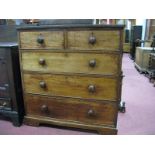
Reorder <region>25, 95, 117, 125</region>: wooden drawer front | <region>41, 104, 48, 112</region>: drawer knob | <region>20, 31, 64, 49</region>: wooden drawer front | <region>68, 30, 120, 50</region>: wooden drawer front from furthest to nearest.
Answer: <region>41, 104, 48, 112</region>: drawer knob < <region>25, 95, 117, 125</region>: wooden drawer front < <region>20, 31, 64, 49</region>: wooden drawer front < <region>68, 30, 120, 50</region>: wooden drawer front

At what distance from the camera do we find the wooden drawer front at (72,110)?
157cm

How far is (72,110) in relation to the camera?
5.42ft

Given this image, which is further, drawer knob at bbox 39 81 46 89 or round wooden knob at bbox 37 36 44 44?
drawer knob at bbox 39 81 46 89

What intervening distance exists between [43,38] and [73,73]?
389 millimetres

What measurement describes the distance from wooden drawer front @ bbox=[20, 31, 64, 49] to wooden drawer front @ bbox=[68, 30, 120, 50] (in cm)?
9

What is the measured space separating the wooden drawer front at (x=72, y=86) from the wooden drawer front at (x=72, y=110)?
0.23 ft

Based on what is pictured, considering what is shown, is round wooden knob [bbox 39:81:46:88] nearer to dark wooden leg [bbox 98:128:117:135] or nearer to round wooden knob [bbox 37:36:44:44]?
round wooden knob [bbox 37:36:44:44]

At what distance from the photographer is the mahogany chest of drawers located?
1.62 metres

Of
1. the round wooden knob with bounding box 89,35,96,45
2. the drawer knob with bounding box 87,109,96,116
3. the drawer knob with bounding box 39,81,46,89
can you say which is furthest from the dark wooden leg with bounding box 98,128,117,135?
the round wooden knob with bounding box 89,35,96,45

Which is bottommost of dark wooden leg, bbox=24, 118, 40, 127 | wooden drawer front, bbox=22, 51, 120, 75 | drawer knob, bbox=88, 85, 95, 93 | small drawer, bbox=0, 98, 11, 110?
dark wooden leg, bbox=24, 118, 40, 127

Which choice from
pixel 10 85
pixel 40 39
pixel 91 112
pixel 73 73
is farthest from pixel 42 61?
pixel 91 112

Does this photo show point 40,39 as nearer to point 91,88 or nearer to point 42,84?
point 42,84

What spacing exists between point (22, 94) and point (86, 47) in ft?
2.86
